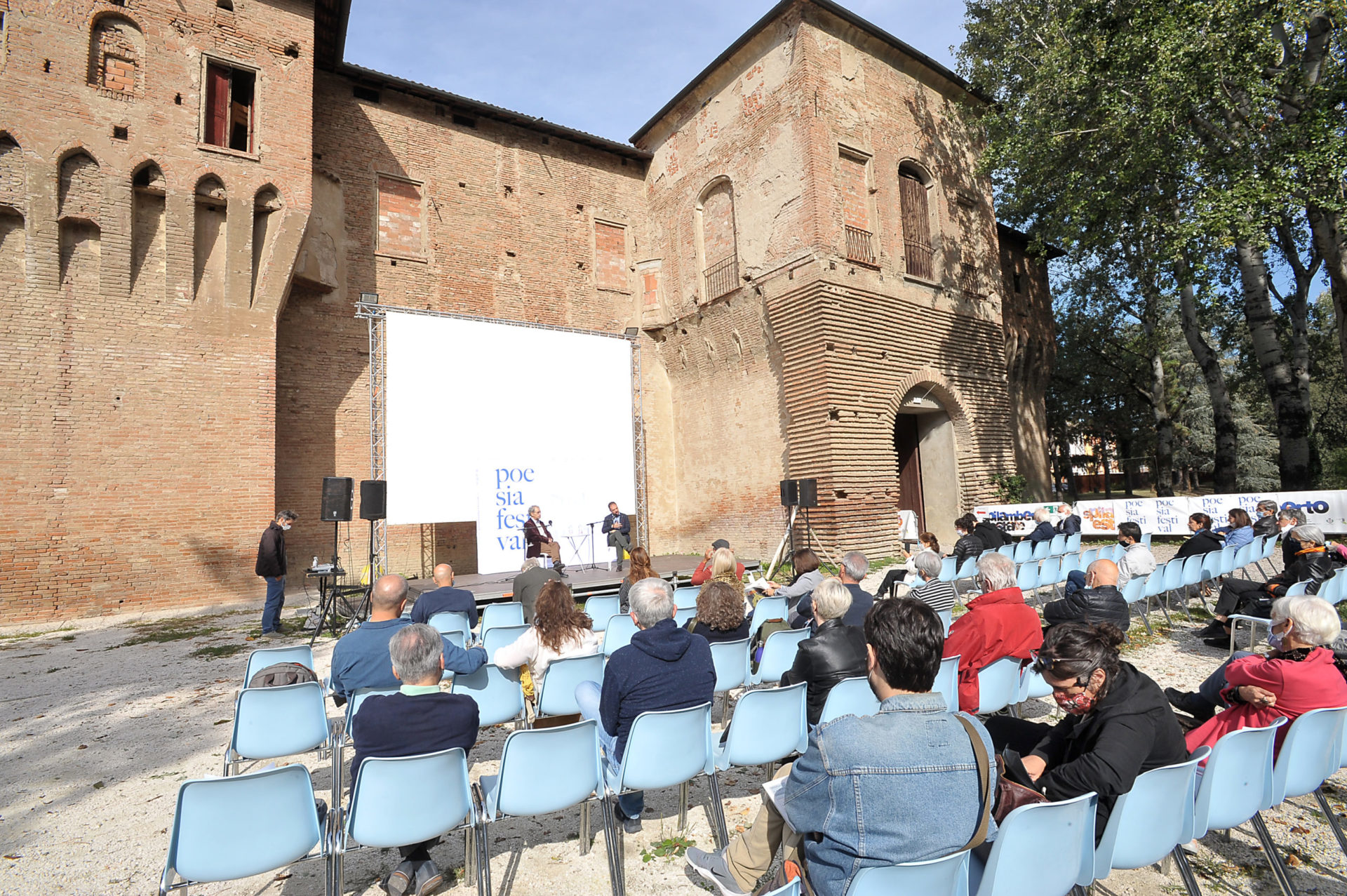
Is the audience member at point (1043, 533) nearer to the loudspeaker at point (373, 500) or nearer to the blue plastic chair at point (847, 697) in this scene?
the blue plastic chair at point (847, 697)

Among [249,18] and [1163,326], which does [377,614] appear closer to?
[249,18]

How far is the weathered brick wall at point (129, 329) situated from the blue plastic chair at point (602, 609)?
756cm

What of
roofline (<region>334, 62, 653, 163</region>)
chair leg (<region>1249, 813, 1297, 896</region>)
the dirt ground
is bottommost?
the dirt ground

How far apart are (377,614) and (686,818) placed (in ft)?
6.42

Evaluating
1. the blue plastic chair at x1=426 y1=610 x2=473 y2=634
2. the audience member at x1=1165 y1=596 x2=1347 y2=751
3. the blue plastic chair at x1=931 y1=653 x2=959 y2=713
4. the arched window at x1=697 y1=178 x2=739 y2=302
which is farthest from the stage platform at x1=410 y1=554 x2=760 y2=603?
the audience member at x1=1165 y1=596 x2=1347 y2=751

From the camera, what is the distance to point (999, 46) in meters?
15.9

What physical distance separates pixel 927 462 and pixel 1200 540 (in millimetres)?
7858

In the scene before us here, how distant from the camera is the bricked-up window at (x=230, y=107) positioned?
36.6 feet

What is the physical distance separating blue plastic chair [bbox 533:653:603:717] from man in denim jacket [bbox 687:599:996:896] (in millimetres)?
1915

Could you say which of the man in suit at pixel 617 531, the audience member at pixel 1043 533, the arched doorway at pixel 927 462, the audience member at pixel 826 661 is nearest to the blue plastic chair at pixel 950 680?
the audience member at pixel 826 661

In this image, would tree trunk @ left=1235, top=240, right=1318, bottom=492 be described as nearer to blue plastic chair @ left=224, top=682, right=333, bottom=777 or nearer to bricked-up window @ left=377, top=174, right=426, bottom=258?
bricked-up window @ left=377, top=174, right=426, bottom=258

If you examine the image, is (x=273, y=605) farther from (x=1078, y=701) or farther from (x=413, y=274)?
(x=1078, y=701)

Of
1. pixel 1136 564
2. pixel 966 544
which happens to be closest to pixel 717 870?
pixel 1136 564

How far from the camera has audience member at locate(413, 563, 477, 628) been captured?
5.13 m
